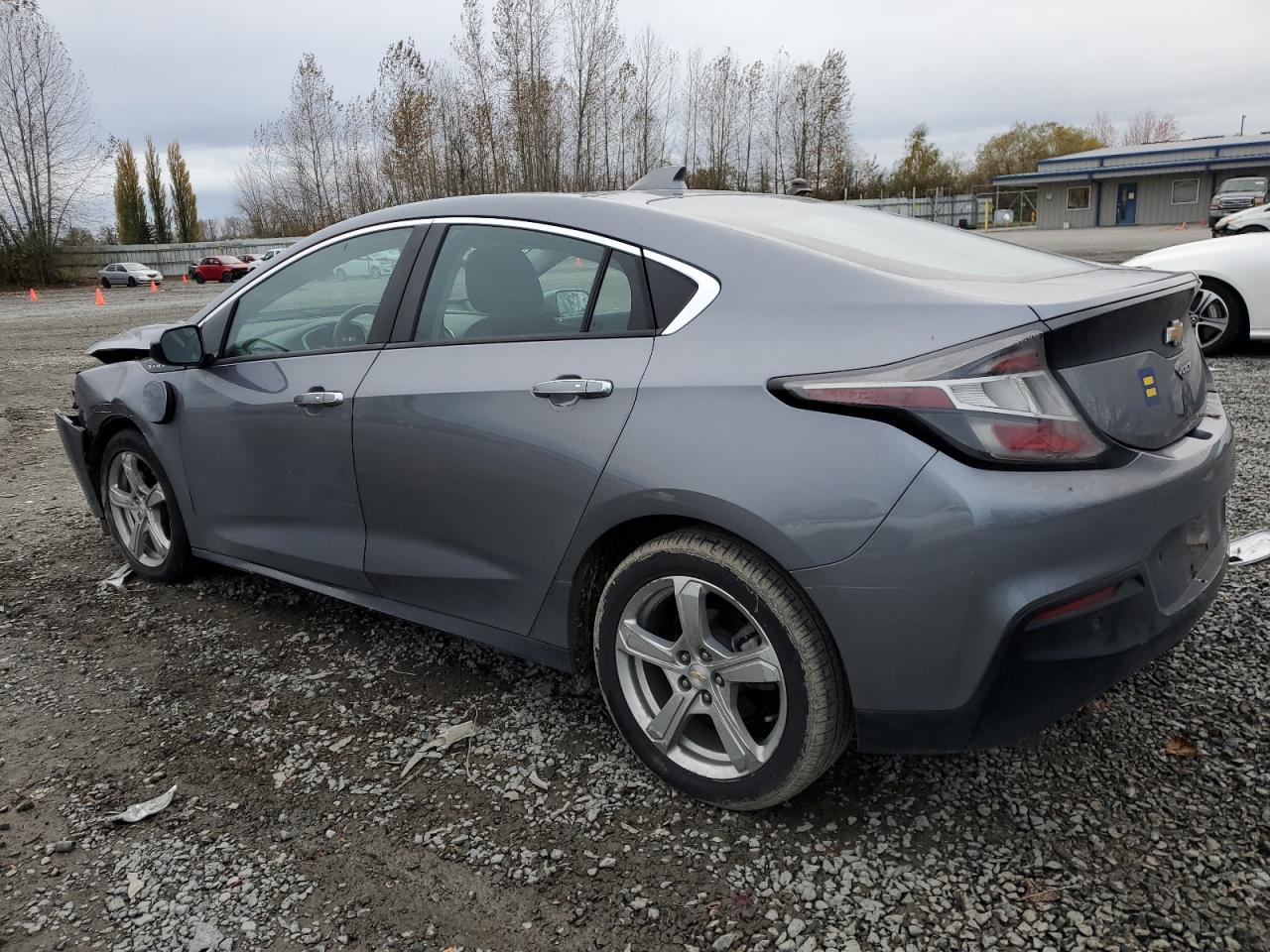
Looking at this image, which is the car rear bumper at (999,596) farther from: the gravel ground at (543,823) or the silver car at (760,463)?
the gravel ground at (543,823)

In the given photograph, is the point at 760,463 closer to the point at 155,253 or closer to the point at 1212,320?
the point at 1212,320

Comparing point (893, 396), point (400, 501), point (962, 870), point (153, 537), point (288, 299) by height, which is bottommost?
point (962, 870)

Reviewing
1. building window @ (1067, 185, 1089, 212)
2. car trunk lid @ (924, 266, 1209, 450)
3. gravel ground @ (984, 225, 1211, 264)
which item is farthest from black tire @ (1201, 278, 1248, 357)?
building window @ (1067, 185, 1089, 212)

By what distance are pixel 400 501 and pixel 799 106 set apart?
190ft

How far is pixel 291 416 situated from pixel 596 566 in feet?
4.56

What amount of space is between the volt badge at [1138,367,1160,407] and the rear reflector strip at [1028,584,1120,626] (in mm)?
492

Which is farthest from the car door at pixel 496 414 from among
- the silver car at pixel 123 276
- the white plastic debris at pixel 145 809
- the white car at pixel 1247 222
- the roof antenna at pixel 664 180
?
the silver car at pixel 123 276

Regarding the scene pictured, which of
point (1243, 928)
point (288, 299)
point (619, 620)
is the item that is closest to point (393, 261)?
point (288, 299)

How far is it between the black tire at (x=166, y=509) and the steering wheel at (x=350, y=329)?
122 cm

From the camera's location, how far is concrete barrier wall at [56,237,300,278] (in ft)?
152

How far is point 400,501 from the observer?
309cm

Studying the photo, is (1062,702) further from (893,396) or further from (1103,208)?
(1103,208)

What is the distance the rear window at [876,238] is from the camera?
258 cm

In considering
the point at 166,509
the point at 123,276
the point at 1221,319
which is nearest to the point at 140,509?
the point at 166,509
